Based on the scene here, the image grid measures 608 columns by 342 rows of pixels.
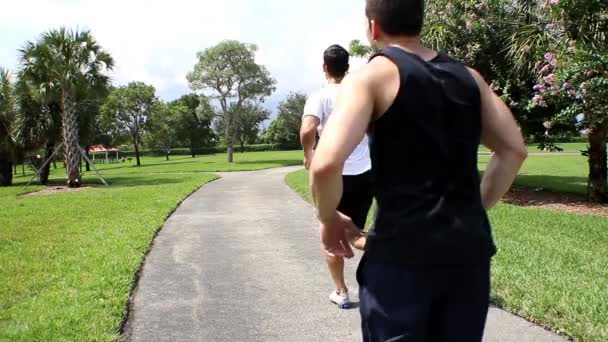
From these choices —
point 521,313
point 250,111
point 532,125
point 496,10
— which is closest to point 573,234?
point 521,313

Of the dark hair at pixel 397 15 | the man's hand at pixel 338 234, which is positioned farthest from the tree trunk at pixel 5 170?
the dark hair at pixel 397 15

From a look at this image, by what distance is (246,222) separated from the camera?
862 cm

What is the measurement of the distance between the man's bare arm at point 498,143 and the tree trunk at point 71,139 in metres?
19.7

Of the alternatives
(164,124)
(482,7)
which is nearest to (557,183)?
(482,7)

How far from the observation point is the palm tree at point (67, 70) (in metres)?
18.7

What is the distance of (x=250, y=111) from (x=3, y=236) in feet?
126

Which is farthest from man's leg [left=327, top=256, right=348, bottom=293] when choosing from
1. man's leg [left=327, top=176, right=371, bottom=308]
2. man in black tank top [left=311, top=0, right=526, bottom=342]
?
man in black tank top [left=311, top=0, right=526, bottom=342]

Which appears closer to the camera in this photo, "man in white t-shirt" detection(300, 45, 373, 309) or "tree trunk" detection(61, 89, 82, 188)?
"man in white t-shirt" detection(300, 45, 373, 309)

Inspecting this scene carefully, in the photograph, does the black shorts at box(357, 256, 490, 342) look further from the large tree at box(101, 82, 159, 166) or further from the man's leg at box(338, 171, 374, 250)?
the large tree at box(101, 82, 159, 166)

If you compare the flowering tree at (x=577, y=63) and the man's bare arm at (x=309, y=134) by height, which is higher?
the flowering tree at (x=577, y=63)

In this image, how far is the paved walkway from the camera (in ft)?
11.8

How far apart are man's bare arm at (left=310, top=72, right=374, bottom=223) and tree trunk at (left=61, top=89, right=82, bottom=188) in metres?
19.7

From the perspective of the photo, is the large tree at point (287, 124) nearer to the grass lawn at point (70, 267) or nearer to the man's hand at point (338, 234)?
the grass lawn at point (70, 267)

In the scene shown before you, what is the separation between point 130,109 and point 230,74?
1554cm
